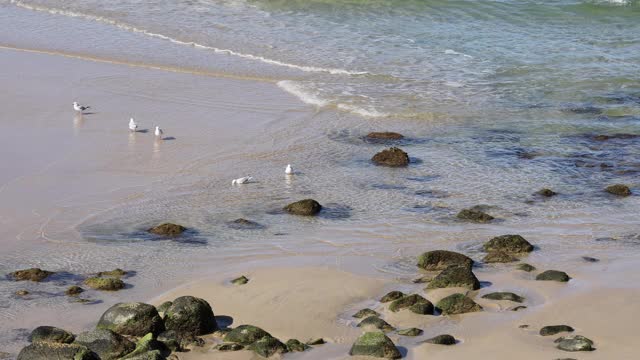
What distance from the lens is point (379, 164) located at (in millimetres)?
13016

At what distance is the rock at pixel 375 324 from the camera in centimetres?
809

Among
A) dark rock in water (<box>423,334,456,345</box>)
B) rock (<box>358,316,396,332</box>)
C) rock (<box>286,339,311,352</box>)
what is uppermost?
dark rock in water (<box>423,334,456,345</box>)

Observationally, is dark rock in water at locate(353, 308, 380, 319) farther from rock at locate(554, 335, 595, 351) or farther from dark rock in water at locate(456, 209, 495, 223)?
dark rock in water at locate(456, 209, 495, 223)

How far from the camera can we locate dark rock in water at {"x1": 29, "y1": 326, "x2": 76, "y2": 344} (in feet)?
25.4

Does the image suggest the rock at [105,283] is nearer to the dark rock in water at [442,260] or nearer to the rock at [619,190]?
the dark rock in water at [442,260]

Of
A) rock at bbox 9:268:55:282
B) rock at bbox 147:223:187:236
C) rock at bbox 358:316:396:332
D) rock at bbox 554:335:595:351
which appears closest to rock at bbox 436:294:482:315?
rock at bbox 358:316:396:332

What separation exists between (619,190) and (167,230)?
529 centimetres

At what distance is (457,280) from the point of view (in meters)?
8.89

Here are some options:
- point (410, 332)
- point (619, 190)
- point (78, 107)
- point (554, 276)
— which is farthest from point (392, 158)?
point (410, 332)

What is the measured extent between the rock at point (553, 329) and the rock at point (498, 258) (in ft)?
5.69

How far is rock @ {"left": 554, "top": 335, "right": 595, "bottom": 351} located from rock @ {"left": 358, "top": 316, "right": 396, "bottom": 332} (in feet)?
4.23

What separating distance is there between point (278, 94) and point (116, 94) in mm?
2559

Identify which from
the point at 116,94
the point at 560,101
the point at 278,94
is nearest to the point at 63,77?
the point at 116,94

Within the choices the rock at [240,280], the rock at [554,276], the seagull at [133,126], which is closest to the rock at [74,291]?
the rock at [240,280]
